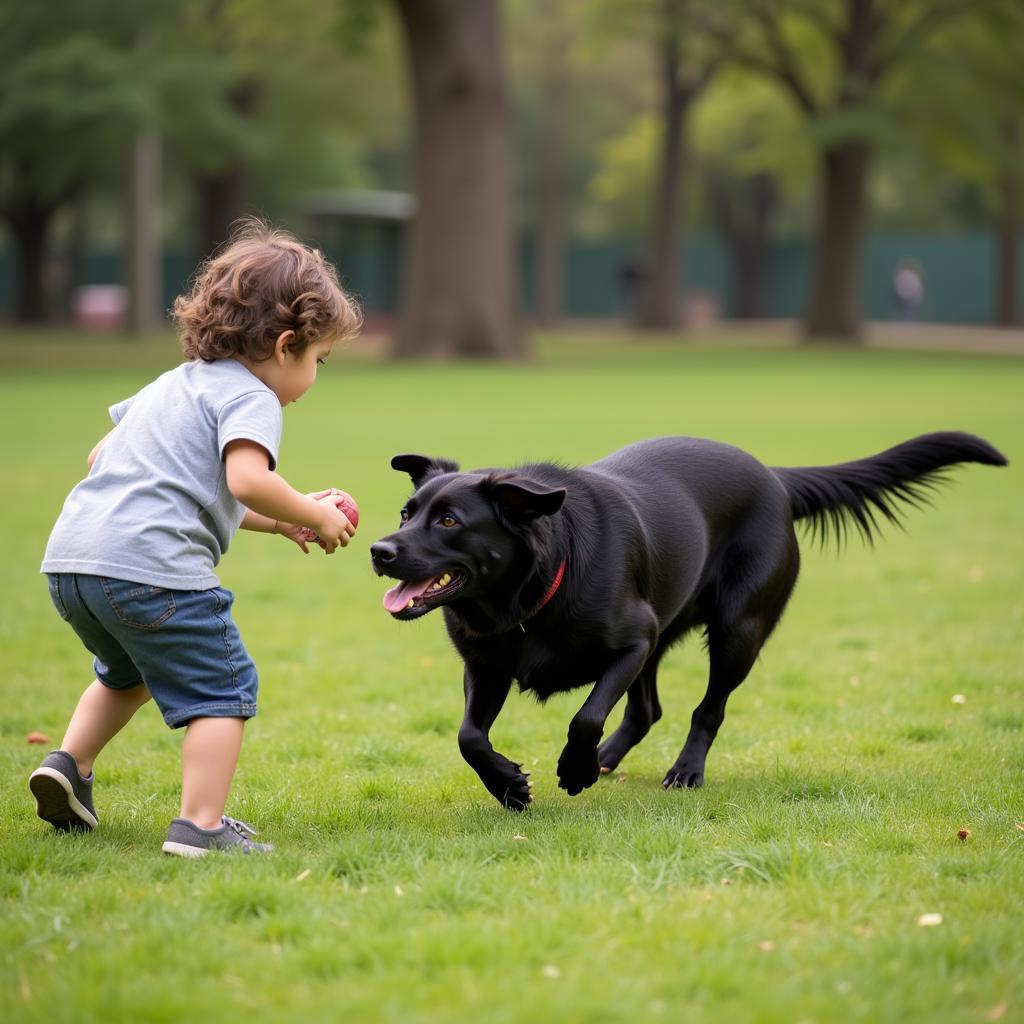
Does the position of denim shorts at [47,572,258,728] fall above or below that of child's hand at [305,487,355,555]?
below

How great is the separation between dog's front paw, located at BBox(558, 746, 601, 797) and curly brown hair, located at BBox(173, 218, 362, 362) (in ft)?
4.97

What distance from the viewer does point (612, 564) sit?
4.92 meters

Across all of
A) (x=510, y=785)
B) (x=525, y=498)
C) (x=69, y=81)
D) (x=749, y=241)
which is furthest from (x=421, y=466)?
(x=749, y=241)

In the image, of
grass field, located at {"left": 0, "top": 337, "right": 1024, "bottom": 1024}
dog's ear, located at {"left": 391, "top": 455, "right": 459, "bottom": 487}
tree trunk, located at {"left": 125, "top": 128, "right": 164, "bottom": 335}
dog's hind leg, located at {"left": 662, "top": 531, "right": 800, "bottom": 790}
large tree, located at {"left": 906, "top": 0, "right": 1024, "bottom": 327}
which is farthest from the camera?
tree trunk, located at {"left": 125, "top": 128, "right": 164, "bottom": 335}

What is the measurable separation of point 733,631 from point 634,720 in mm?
527

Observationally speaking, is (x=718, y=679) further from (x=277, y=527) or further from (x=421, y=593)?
(x=277, y=527)

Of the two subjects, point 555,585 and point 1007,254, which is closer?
point 555,585

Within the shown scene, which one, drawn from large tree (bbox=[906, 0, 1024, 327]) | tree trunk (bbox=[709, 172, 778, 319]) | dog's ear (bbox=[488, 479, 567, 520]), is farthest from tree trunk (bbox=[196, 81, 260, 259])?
dog's ear (bbox=[488, 479, 567, 520])

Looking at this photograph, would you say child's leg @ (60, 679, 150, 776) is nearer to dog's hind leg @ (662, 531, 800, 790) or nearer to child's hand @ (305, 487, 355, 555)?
child's hand @ (305, 487, 355, 555)

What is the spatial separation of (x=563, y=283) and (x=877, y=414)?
146 ft

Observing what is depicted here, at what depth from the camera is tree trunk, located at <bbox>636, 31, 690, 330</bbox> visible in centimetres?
4356

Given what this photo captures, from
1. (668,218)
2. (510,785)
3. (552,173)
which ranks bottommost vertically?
(510,785)

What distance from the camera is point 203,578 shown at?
4324mm

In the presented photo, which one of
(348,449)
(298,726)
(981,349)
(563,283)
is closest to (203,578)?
(298,726)
